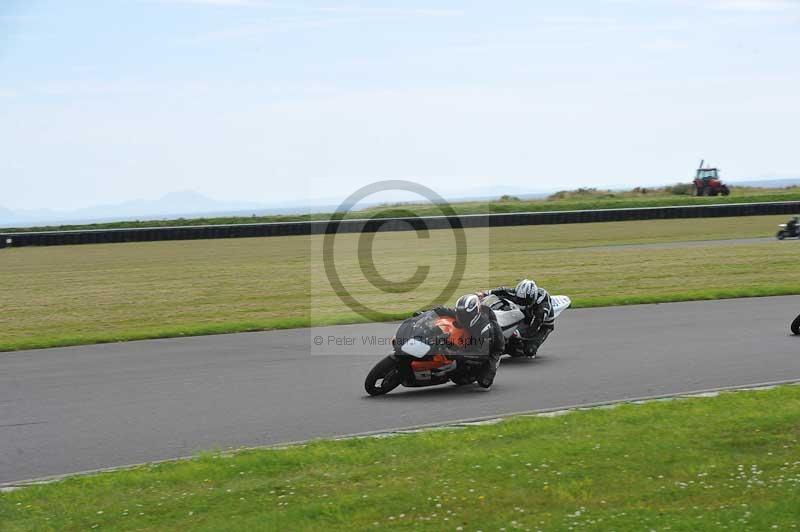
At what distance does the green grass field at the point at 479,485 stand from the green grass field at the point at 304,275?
847cm

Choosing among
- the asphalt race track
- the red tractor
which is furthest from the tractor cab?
the asphalt race track

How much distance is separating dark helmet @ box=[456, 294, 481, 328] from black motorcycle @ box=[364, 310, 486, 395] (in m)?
0.10

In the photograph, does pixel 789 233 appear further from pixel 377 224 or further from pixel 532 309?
pixel 532 309

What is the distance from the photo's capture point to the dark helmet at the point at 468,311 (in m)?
10.7

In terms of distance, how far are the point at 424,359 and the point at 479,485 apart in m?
3.60

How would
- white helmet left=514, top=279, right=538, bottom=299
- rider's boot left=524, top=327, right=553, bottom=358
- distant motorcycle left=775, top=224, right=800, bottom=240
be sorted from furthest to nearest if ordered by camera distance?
distant motorcycle left=775, top=224, right=800, bottom=240 → rider's boot left=524, top=327, right=553, bottom=358 → white helmet left=514, top=279, right=538, bottom=299

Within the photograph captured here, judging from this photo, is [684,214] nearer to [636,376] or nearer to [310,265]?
[310,265]

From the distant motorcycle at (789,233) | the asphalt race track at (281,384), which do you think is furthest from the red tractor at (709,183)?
the asphalt race track at (281,384)

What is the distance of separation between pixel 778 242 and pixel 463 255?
397 inches

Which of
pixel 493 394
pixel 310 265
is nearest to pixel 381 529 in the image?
pixel 493 394

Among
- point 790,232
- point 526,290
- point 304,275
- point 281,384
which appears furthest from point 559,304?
point 790,232

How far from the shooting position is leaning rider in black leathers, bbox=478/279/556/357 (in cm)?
→ 1238

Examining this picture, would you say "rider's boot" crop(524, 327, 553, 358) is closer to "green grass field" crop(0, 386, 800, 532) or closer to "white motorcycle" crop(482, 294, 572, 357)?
"white motorcycle" crop(482, 294, 572, 357)

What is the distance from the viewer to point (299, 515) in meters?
6.32
